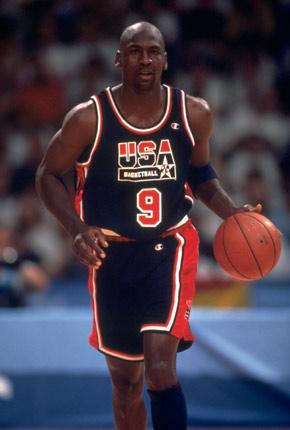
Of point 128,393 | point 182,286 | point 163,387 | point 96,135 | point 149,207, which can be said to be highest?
point 96,135

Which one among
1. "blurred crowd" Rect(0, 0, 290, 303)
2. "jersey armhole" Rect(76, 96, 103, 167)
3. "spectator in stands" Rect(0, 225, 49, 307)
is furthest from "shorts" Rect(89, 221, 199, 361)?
"blurred crowd" Rect(0, 0, 290, 303)

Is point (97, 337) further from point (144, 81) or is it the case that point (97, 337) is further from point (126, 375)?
point (144, 81)

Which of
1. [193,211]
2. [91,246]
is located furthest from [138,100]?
[193,211]

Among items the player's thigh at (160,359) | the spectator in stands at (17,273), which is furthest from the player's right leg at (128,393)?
the spectator in stands at (17,273)

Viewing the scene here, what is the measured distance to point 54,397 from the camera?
5.71 m

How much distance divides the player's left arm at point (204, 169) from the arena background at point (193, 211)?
1.55 meters

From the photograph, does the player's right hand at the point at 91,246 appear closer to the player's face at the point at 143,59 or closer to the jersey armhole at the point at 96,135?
the jersey armhole at the point at 96,135

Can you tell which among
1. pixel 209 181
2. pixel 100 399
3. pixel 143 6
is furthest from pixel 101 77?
pixel 209 181

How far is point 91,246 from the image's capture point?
3875mm

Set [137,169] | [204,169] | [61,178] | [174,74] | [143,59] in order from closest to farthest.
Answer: [143,59]
[137,169]
[61,178]
[204,169]
[174,74]

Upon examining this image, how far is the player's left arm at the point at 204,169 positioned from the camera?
4188mm

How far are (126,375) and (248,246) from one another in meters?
0.78

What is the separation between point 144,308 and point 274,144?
4.99 m

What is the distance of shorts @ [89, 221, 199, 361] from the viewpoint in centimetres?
408
